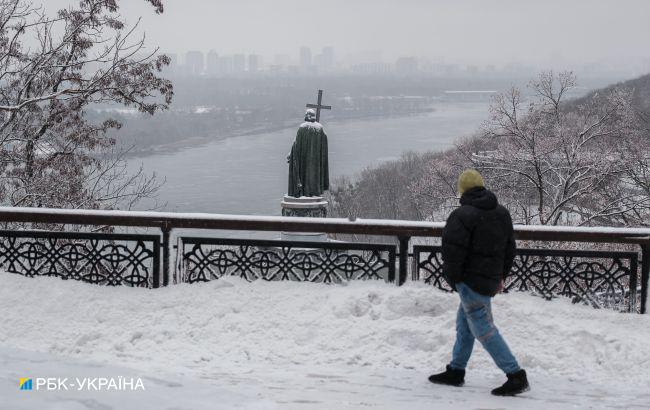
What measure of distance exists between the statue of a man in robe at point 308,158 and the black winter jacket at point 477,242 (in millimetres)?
7770

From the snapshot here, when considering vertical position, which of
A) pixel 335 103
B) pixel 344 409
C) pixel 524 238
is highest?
pixel 335 103

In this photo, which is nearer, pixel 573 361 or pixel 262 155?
pixel 573 361

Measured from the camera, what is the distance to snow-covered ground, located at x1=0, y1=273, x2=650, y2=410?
484 centimetres

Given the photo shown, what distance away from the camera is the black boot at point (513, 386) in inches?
195

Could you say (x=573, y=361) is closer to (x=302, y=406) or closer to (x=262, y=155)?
(x=302, y=406)

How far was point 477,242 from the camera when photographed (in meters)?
4.83

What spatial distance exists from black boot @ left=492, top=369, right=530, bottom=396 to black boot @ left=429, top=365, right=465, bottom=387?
294 mm

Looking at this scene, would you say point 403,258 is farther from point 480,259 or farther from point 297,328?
point 480,259

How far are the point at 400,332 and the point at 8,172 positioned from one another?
479 inches

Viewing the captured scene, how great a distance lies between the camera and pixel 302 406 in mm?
4629

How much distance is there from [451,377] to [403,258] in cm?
185

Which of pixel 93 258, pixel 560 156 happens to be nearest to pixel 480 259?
pixel 93 258

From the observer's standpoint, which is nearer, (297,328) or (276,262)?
(297,328)

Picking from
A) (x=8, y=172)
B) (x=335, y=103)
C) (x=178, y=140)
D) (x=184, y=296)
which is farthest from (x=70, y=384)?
(x=335, y=103)
